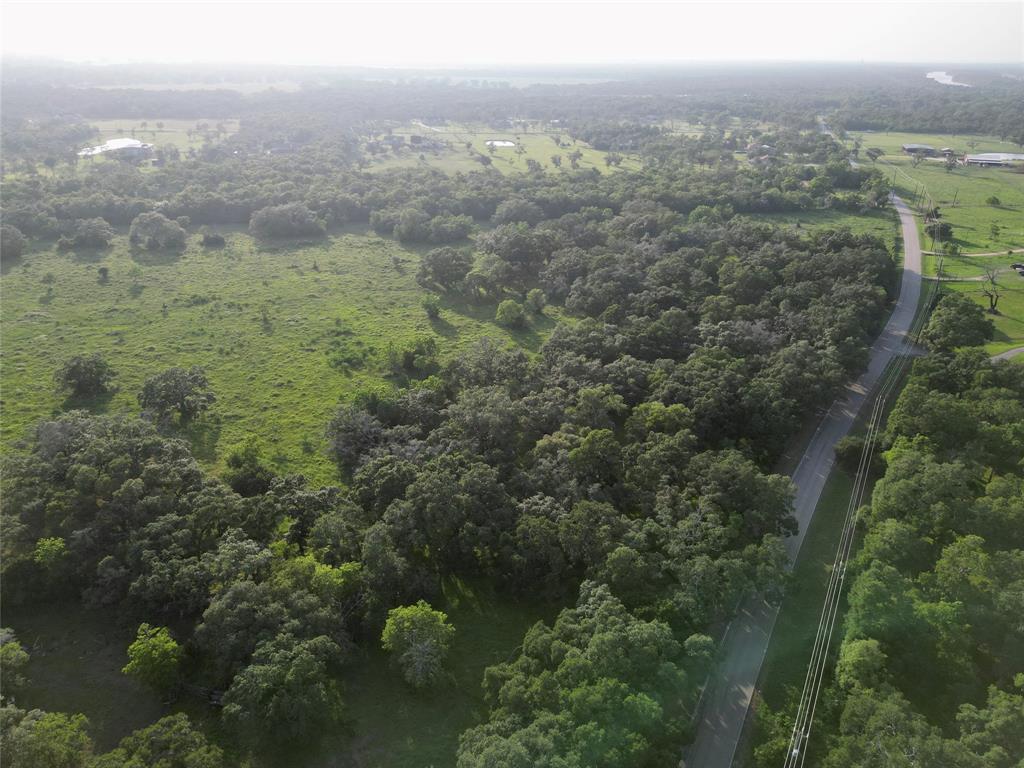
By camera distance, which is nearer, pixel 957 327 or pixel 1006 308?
pixel 957 327

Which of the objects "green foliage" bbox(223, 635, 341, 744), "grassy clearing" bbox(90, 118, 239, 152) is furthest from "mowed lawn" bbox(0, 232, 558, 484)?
"grassy clearing" bbox(90, 118, 239, 152)

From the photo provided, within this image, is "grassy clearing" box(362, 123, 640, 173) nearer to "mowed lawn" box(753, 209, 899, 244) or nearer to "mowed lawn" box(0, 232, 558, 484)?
"mowed lawn" box(753, 209, 899, 244)

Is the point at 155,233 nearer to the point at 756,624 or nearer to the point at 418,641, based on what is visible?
the point at 418,641

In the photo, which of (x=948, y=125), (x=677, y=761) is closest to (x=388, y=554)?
(x=677, y=761)

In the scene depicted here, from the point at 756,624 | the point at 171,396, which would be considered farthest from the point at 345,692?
the point at 171,396

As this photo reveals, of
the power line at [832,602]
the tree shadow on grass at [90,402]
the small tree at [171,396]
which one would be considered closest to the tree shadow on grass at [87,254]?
the tree shadow on grass at [90,402]

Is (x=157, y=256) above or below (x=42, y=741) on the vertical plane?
above

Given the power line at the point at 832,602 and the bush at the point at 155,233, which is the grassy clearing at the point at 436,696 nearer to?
the power line at the point at 832,602
